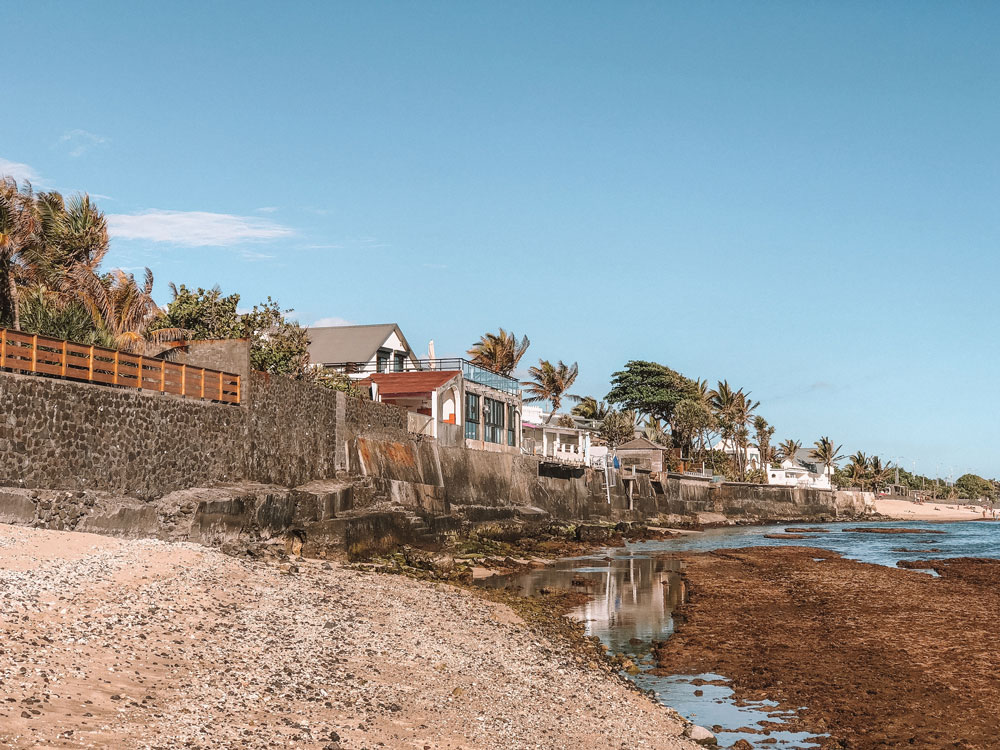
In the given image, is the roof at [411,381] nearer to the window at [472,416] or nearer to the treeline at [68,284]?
the window at [472,416]

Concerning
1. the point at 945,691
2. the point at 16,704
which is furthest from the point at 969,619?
the point at 16,704

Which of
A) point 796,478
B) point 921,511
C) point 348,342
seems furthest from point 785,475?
point 348,342

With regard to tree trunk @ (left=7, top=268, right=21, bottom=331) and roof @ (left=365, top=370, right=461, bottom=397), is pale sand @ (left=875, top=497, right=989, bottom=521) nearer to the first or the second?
roof @ (left=365, top=370, right=461, bottom=397)

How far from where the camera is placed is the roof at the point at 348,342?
63938mm

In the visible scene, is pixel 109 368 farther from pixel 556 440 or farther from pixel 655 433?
pixel 655 433

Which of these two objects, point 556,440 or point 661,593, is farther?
point 556,440

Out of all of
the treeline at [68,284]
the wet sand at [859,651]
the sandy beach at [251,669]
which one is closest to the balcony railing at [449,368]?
the treeline at [68,284]

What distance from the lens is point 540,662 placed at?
17109 millimetres

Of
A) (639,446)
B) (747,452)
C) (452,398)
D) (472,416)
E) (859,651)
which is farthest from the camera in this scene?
(747,452)

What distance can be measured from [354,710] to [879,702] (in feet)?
29.9

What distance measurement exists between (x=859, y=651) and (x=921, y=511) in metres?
134

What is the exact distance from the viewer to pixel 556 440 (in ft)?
272

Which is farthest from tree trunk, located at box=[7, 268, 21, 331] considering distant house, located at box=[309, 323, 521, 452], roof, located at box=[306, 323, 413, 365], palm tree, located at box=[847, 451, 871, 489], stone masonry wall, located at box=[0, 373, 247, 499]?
palm tree, located at box=[847, 451, 871, 489]

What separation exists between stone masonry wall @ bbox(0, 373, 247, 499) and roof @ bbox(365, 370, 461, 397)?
68.9 feet
